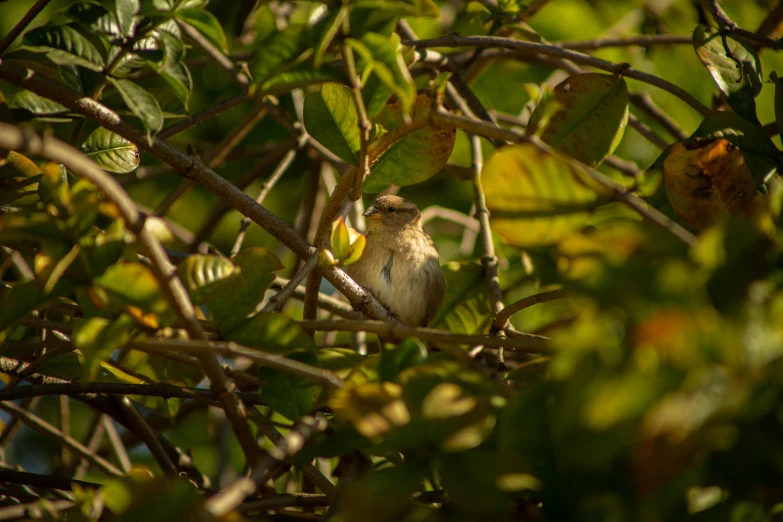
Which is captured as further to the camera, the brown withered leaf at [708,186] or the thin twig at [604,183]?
the brown withered leaf at [708,186]

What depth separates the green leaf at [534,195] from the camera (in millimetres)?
1604

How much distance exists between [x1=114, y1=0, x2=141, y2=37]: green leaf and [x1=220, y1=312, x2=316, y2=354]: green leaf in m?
1.01

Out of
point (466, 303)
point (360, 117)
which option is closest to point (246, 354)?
point (360, 117)

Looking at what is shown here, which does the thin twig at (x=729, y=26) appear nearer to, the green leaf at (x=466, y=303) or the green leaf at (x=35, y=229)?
the green leaf at (x=466, y=303)

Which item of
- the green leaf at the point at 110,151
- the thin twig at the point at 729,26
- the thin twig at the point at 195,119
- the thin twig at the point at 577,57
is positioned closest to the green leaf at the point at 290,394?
the green leaf at the point at 110,151

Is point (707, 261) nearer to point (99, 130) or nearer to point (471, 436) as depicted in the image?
point (471, 436)

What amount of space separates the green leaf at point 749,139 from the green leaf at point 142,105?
1.60m

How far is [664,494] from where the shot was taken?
1.24m

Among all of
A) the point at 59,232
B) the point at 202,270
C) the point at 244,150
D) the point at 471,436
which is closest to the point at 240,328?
the point at 202,270

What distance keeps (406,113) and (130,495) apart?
0.96 meters

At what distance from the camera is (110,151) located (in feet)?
8.50

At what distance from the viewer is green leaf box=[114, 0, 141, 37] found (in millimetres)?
2203

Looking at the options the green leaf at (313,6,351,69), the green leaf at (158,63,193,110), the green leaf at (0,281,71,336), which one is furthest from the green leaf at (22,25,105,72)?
the green leaf at (313,6,351,69)

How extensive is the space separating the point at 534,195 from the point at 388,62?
0.44 metres
